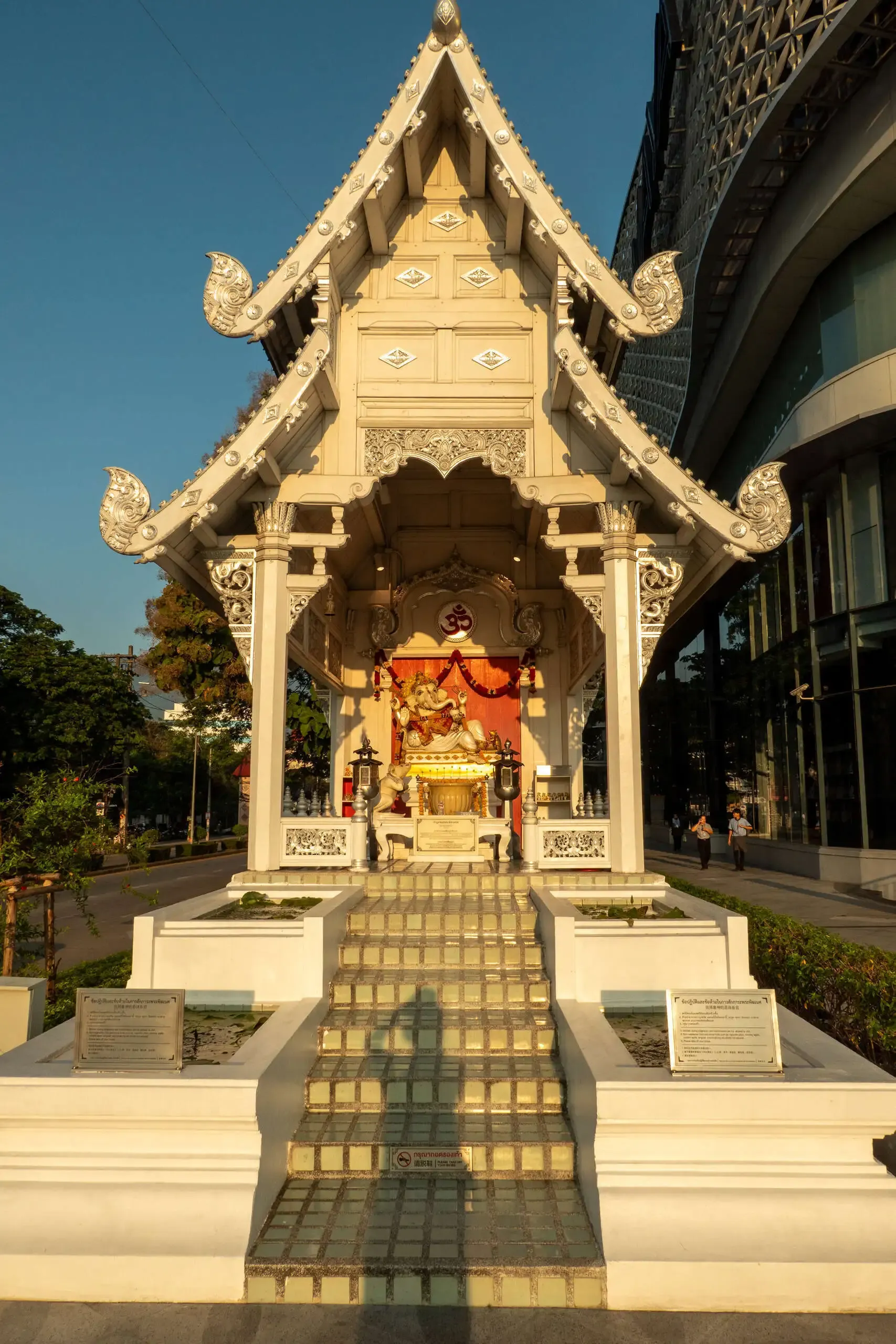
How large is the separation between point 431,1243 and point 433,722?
25.7 feet

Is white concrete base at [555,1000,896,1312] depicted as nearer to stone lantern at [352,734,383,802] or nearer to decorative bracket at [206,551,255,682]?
decorative bracket at [206,551,255,682]

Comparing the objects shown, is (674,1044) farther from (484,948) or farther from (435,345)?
(435,345)

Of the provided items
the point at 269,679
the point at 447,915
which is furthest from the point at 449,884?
the point at 269,679

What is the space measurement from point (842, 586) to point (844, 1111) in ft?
51.0

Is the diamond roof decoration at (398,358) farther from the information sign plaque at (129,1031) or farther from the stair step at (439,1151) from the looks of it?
the stair step at (439,1151)

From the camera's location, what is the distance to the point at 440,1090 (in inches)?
205

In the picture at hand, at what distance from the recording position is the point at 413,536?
1273 cm

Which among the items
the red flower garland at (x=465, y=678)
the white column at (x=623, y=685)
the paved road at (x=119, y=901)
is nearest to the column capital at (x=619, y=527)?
the white column at (x=623, y=685)

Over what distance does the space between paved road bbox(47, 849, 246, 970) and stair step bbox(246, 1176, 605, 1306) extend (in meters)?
3.61

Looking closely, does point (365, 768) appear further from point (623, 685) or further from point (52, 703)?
point (52, 703)

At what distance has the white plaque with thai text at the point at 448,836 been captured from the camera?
393 inches

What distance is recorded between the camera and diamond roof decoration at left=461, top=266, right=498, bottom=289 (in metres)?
9.25

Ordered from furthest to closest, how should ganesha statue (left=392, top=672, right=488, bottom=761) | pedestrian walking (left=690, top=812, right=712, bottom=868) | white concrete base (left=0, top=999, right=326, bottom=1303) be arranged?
1. pedestrian walking (left=690, top=812, right=712, bottom=868)
2. ganesha statue (left=392, top=672, right=488, bottom=761)
3. white concrete base (left=0, top=999, right=326, bottom=1303)

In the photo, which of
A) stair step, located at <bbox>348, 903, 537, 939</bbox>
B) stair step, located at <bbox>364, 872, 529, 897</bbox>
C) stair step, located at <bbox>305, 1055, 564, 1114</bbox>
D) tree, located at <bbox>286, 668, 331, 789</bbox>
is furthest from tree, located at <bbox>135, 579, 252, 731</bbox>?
stair step, located at <bbox>305, 1055, 564, 1114</bbox>
